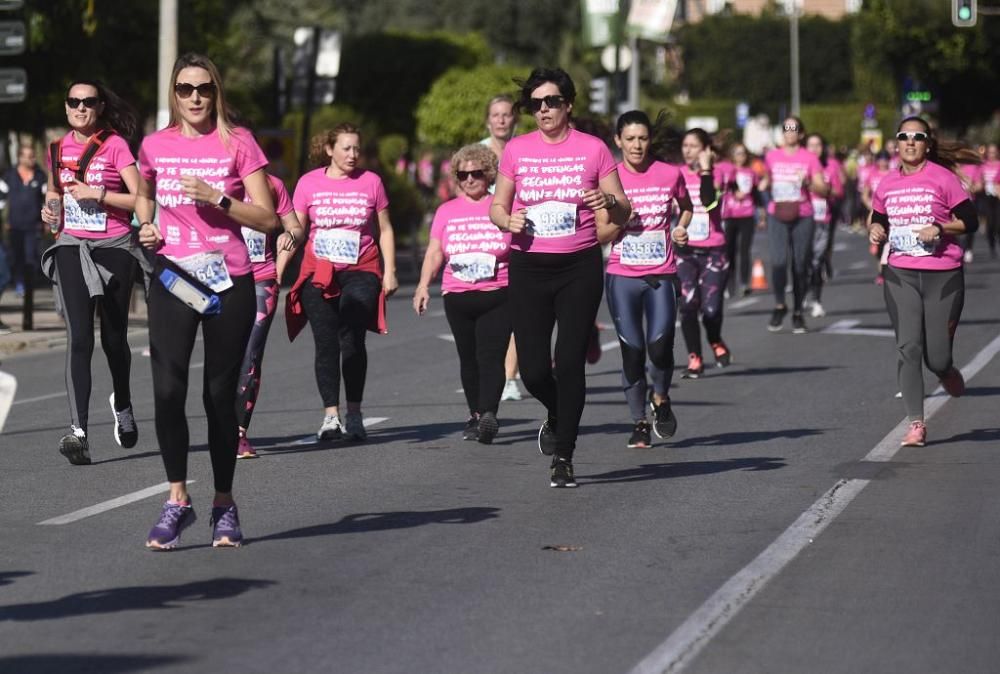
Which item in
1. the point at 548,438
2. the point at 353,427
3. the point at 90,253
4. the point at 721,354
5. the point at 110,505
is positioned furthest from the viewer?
the point at 721,354

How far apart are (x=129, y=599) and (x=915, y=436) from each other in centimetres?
570

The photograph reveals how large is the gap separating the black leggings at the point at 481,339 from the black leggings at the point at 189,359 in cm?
386

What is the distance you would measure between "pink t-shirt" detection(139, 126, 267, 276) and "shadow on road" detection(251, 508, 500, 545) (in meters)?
1.26

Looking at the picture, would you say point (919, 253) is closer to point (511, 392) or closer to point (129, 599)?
point (511, 392)

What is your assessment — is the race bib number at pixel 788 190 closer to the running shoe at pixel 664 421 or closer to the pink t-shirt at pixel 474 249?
the pink t-shirt at pixel 474 249

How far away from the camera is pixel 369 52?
6612 centimetres

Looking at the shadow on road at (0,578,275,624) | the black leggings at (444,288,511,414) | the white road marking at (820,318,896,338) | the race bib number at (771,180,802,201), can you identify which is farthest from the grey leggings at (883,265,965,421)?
the white road marking at (820,318,896,338)

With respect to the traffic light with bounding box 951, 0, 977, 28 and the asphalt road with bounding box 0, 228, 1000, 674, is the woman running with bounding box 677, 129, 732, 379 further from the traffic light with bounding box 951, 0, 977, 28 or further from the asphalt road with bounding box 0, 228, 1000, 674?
the traffic light with bounding box 951, 0, 977, 28

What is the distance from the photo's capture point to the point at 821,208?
66.6 feet

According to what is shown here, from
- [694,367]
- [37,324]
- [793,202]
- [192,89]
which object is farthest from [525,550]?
[37,324]

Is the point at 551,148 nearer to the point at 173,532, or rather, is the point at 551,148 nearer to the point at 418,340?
the point at 173,532

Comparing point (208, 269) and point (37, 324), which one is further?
point (37, 324)

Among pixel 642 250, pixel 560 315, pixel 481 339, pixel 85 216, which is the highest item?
pixel 85 216

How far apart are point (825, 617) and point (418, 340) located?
12967 mm
